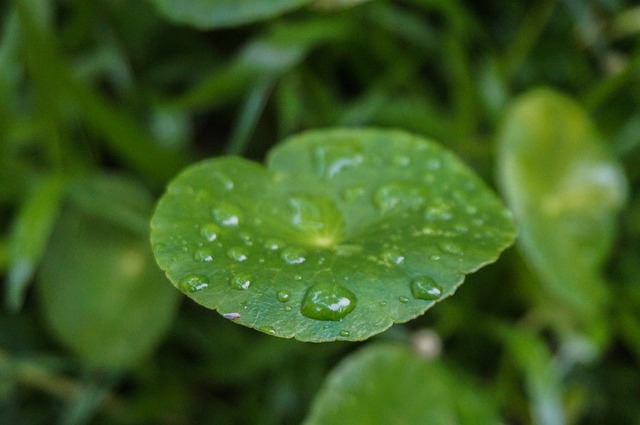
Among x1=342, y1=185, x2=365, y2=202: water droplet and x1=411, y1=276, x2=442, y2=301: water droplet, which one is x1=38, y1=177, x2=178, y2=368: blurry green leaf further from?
x1=411, y1=276, x2=442, y2=301: water droplet

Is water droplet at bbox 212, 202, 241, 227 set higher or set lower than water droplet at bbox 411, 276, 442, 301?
lower

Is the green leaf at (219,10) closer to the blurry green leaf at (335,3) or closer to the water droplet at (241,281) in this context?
the blurry green leaf at (335,3)

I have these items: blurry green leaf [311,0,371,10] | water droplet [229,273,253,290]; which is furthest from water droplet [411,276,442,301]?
blurry green leaf [311,0,371,10]

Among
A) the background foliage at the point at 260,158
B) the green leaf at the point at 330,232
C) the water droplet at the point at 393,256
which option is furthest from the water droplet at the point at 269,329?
the background foliage at the point at 260,158

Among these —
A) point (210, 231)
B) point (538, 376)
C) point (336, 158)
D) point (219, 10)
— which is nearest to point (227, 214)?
point (210, 231)

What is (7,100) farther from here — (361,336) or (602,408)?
(602,408)

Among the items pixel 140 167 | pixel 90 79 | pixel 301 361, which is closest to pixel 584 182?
pixel 301 361

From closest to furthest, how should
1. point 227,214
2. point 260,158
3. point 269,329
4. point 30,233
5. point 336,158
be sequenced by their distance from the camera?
point 269,329, point 227,214, point 336,158, point 30,233, point 260,158

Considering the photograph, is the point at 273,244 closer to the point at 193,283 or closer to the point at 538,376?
the point at 193,283
